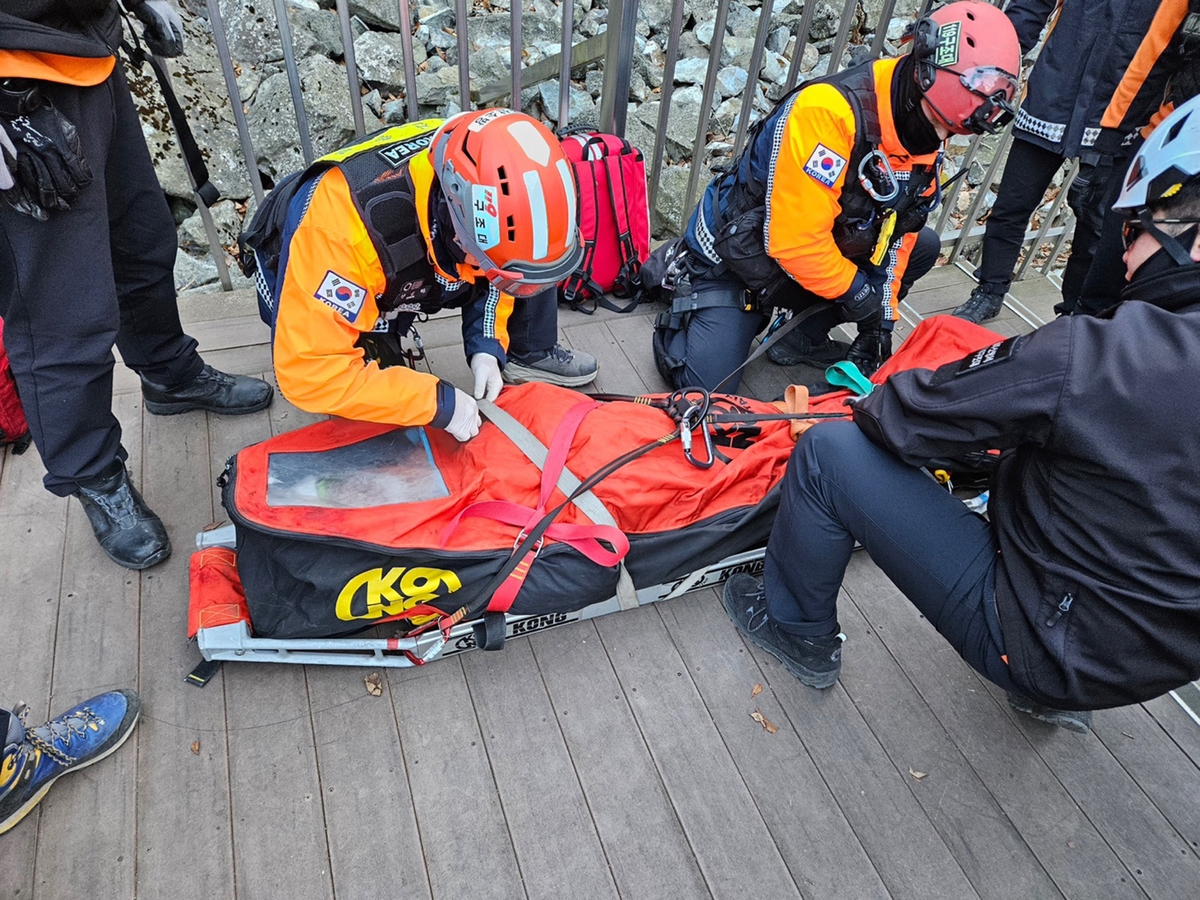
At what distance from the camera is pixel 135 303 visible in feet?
8.00

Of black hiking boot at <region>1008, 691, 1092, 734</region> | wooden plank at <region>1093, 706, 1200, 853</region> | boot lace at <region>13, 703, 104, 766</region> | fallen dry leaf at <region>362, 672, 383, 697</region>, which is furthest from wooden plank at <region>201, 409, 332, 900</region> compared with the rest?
wooden plank at <region>1093, 706, 1200, 853</region>

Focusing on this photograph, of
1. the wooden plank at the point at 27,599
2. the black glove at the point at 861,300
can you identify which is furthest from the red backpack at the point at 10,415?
the black glove at the point at 861,300

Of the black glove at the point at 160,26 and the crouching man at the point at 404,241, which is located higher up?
the black glove at the point at 160,26

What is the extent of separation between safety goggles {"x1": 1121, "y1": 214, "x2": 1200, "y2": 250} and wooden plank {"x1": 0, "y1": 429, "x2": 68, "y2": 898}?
283 centimetres

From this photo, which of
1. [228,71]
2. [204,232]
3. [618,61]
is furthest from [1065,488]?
[204,232]

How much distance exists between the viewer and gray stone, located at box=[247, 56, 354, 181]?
18.7 feet

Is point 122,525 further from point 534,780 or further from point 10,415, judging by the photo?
point 534,780

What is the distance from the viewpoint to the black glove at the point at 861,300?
3000 millimetres

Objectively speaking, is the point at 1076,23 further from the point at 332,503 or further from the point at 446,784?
the point at 446,784

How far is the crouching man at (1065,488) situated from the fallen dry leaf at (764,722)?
43 cm

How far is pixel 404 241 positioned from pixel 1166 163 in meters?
1.78

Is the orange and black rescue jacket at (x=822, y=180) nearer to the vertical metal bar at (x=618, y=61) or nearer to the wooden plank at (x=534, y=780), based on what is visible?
the vertical metal bar at (x=618, y=61)

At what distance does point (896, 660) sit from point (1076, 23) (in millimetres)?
2705

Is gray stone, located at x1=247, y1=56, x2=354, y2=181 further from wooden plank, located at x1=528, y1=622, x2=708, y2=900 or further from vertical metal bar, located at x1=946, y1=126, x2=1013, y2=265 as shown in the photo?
wooden plank, located at x1=528, y1=622, x2=708, y2=900
